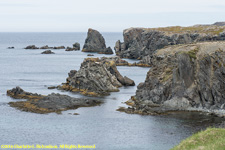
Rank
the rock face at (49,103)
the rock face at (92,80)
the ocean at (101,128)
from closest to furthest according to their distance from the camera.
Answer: the ocean at (101,128), the rock face at (49,103), the rock face at (92,80)

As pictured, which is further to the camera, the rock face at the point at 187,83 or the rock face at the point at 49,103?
the rock face at the point at 49,103

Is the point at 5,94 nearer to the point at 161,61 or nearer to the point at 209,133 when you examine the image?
the point at 161,61

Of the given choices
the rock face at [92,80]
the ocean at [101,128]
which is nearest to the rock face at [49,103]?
the ocean at [101,128]

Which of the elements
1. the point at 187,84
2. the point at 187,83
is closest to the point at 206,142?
the point at 187,84

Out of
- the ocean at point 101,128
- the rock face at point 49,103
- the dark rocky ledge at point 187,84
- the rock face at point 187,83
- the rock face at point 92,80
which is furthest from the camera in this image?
the rock face at point 92,80

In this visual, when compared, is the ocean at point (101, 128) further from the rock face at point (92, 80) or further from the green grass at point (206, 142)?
the green grass at point (206, 142)

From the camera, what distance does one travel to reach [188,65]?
92.0 metres

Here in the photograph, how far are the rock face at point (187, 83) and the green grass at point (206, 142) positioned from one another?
5145 centimetres

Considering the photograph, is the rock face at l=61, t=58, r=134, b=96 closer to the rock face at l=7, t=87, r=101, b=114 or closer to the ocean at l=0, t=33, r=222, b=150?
the ocean at l=0, t=33, r=222, b=150

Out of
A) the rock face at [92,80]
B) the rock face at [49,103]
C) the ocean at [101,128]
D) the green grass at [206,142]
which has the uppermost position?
the green grass at [206,142]

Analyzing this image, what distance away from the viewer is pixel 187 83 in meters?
90.6

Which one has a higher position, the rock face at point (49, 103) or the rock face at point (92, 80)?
the rock face at point (92, 80)

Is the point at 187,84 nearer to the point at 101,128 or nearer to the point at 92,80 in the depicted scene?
the point at 101,128

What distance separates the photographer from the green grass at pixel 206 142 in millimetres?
29358
